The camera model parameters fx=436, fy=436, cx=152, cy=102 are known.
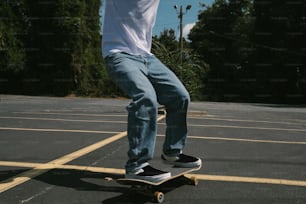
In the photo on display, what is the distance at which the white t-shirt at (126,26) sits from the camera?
2932 mm

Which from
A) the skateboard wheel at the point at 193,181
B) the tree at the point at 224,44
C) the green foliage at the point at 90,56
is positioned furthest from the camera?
the tree at the point at 224,44

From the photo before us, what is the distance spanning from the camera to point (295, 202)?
8.63ft

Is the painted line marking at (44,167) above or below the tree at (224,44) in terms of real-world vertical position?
below

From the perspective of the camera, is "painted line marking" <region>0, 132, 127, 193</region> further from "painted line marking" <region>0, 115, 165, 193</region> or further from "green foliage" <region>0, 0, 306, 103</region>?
"green foliage" <region>0, 0, 306, 103</region>

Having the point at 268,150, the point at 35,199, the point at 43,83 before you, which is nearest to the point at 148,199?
the point at 35,199

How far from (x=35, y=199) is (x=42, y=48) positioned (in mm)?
27733

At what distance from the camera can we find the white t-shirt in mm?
2932

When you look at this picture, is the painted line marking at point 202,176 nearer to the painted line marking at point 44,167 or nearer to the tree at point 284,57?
the painted line marking at point 44,167

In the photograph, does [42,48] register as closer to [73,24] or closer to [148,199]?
[73,24]

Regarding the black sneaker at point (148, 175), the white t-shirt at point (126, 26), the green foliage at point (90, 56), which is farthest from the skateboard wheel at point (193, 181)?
the green foliage at point (90, 56)

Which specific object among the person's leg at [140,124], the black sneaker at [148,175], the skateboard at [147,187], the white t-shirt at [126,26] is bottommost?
the skateboard at [147,187]

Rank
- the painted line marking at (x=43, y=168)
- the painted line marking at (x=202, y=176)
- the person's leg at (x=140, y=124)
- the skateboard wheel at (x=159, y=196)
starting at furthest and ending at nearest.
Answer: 1. the painted line marking at (x=202, y=176)
2. the painted line marking at (x=43, y=168)
3. the person's leg at (x=140, y=124)
4. the skateboard wheel at (x=159, y=196)

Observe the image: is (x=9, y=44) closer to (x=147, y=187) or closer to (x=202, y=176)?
(x=202, y=176)

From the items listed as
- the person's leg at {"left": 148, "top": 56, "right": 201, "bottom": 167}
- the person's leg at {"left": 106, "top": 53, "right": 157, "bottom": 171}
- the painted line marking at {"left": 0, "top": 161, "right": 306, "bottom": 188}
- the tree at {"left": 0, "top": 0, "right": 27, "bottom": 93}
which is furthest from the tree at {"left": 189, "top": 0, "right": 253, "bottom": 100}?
the person's leg at {"left": 106, "top": 53, "right": 157, "bottom": 171}
